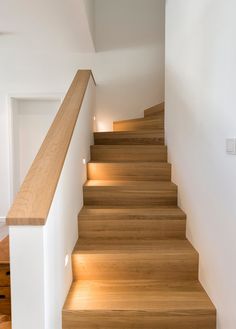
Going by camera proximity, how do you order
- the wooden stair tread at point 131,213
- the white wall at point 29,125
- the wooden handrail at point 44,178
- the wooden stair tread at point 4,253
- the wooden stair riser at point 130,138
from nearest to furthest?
the wooden handrail at point 44,178 → the wooden stair tread at point 4,253 → the wooden stair tread at point 131,213 → the wooden stair riser at point 130,138 → the white wall at point 29,125

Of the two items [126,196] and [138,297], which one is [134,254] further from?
[126,196]

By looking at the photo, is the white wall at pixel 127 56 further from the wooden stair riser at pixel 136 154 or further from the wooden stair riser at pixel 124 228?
the wooden stair riser at pixel 124 228

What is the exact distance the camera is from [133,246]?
2125 mm

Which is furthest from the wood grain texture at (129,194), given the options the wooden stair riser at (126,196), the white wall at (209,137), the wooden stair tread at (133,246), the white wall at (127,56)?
the white wall at (127,56)

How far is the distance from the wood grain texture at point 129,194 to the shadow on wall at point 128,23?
2.75 meters

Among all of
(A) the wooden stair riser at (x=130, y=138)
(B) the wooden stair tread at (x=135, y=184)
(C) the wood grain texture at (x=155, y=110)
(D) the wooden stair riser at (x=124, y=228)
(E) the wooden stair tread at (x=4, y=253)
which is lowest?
(E) the wooden stair tread at (x=4, y=253)

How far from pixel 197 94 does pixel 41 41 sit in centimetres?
280

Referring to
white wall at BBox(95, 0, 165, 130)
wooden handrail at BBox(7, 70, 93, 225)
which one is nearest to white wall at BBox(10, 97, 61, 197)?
white wall at BBox(95, 0, 165, 130)

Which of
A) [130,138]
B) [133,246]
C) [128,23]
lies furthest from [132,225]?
[128,23]

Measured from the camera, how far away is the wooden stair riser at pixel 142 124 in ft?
12.4

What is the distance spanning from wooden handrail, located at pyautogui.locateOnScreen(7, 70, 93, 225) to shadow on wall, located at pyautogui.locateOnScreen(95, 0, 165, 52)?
2.76 m

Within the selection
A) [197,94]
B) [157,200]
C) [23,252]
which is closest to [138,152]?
[157,200]

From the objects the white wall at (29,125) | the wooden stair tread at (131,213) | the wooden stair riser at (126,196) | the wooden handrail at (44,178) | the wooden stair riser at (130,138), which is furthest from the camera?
the white wall at (29,125)

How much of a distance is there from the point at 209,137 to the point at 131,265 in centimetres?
101
